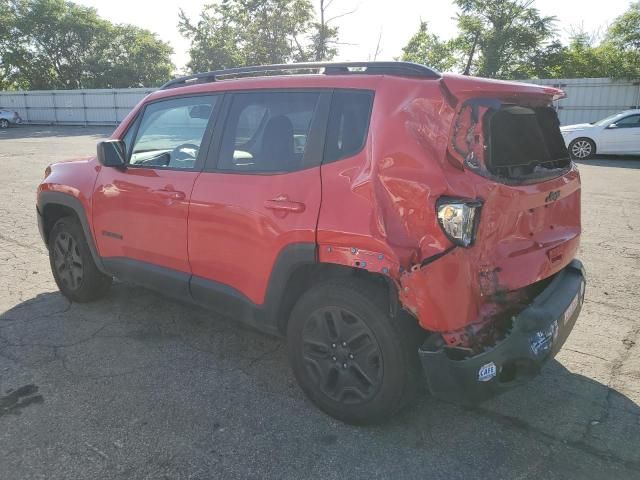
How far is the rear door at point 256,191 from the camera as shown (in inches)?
106

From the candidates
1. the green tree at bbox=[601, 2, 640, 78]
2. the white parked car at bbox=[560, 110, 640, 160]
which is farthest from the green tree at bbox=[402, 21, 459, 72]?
the white parked car at bbox=[560, 110, 640, 160]

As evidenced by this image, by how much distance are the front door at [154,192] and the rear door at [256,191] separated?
156 mm

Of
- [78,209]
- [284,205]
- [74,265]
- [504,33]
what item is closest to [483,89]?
[284,205]

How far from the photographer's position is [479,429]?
8.81 feet

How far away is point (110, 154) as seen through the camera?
3.62 metres

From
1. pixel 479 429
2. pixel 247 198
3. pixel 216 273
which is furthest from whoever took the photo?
pixel 216 273

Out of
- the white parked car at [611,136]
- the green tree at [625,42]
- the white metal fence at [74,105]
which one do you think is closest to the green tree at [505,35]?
the green tree at [625,42]

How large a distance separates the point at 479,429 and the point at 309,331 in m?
1.05

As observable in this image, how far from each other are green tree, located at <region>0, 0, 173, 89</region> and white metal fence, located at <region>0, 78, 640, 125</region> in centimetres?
852

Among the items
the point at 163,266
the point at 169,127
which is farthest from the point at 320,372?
the point at 169,127

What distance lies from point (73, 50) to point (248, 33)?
18.4 meters

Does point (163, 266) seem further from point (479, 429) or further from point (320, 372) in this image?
point (479, 429)

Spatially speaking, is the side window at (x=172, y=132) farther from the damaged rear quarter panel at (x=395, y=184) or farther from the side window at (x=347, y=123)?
the damaged rear quarter panel at (x=395, y=184)

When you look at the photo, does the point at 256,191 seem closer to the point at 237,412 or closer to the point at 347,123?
the point at 347,123
